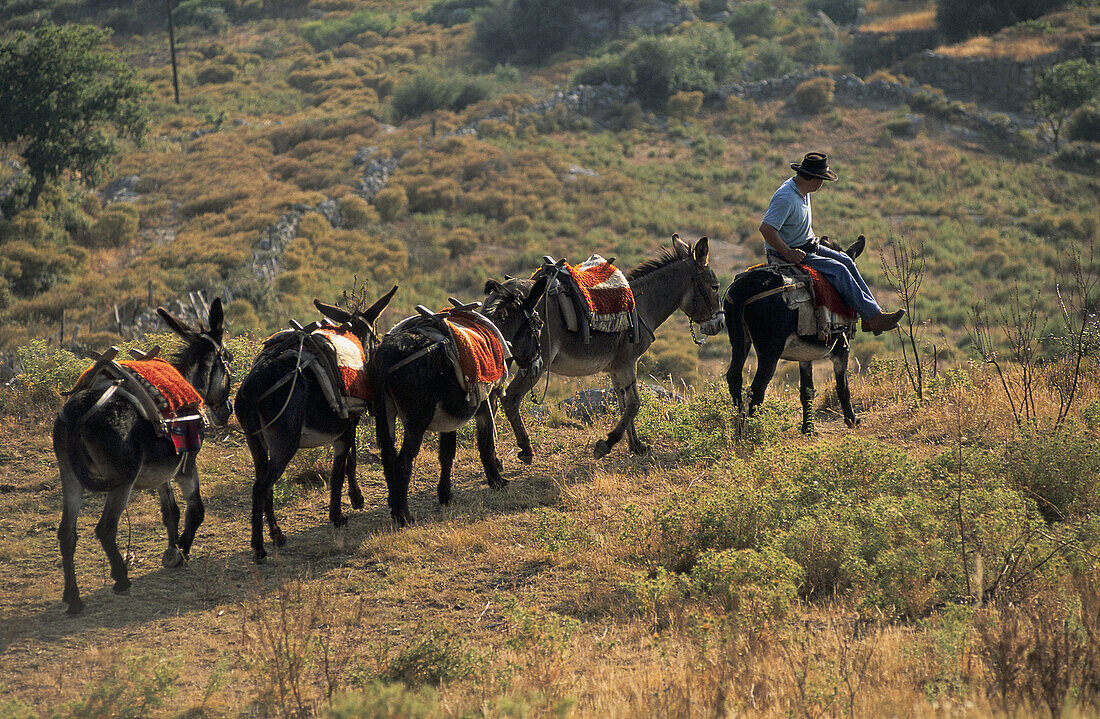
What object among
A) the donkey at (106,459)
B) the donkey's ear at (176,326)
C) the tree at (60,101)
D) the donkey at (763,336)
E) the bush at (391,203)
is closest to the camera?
the donkey at (106,459)

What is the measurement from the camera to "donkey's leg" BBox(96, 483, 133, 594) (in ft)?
20.9

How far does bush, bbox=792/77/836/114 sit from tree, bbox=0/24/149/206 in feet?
107

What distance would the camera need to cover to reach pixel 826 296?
30.5 feet

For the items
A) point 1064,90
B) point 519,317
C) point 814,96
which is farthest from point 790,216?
point 814,96

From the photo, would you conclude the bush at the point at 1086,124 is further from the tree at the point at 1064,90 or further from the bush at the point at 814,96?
the bush at the point at 814,96

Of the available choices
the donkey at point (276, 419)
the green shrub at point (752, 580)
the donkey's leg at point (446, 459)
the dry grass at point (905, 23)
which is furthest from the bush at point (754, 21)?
the green shrub at point (752, 580)

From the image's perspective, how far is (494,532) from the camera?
25.0ft

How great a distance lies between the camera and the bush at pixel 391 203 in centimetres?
3269

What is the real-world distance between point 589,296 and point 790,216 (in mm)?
2409

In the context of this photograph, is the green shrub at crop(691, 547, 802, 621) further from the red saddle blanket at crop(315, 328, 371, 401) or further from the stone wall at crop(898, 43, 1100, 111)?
the stone wall at crop(898, 43, 1100, 111)

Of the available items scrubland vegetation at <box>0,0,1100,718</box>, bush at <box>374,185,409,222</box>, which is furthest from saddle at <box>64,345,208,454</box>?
bush at <box>374,185,409,222</box>

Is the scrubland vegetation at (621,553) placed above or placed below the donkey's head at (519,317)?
below

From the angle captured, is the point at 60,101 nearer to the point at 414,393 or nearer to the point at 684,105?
the point at 684,105

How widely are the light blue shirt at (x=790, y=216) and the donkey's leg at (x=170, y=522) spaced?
6416 mm
